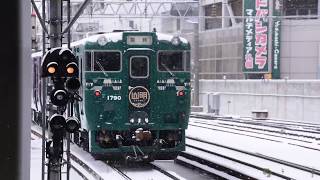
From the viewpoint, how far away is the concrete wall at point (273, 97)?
96.2 feet

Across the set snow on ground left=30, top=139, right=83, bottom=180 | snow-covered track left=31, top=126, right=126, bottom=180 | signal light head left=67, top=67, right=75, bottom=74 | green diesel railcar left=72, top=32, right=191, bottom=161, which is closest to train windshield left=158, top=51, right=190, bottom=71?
green diesel railcar left=72, top=32, right=191, bottom=161

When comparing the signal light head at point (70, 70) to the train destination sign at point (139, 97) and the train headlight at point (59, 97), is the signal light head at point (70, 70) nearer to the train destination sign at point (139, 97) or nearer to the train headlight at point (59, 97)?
the train headlight at point (59, 97)

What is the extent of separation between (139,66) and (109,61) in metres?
0.70

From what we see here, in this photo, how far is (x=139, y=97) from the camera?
13273 mm

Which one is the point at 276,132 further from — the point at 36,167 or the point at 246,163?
the point at 36,167

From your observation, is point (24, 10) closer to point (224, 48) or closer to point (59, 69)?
point (59, 69)

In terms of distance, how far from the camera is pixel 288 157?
14602mm

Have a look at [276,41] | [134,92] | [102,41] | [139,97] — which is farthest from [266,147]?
[276,41]

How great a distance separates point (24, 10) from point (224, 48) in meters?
41.9

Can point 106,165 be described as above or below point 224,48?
below

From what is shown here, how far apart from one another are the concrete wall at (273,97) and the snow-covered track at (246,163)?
491 inches

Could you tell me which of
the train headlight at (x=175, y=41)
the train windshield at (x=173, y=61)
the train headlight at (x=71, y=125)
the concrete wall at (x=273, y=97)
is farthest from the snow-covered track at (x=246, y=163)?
the concrete wall at (x=273, y=97)
